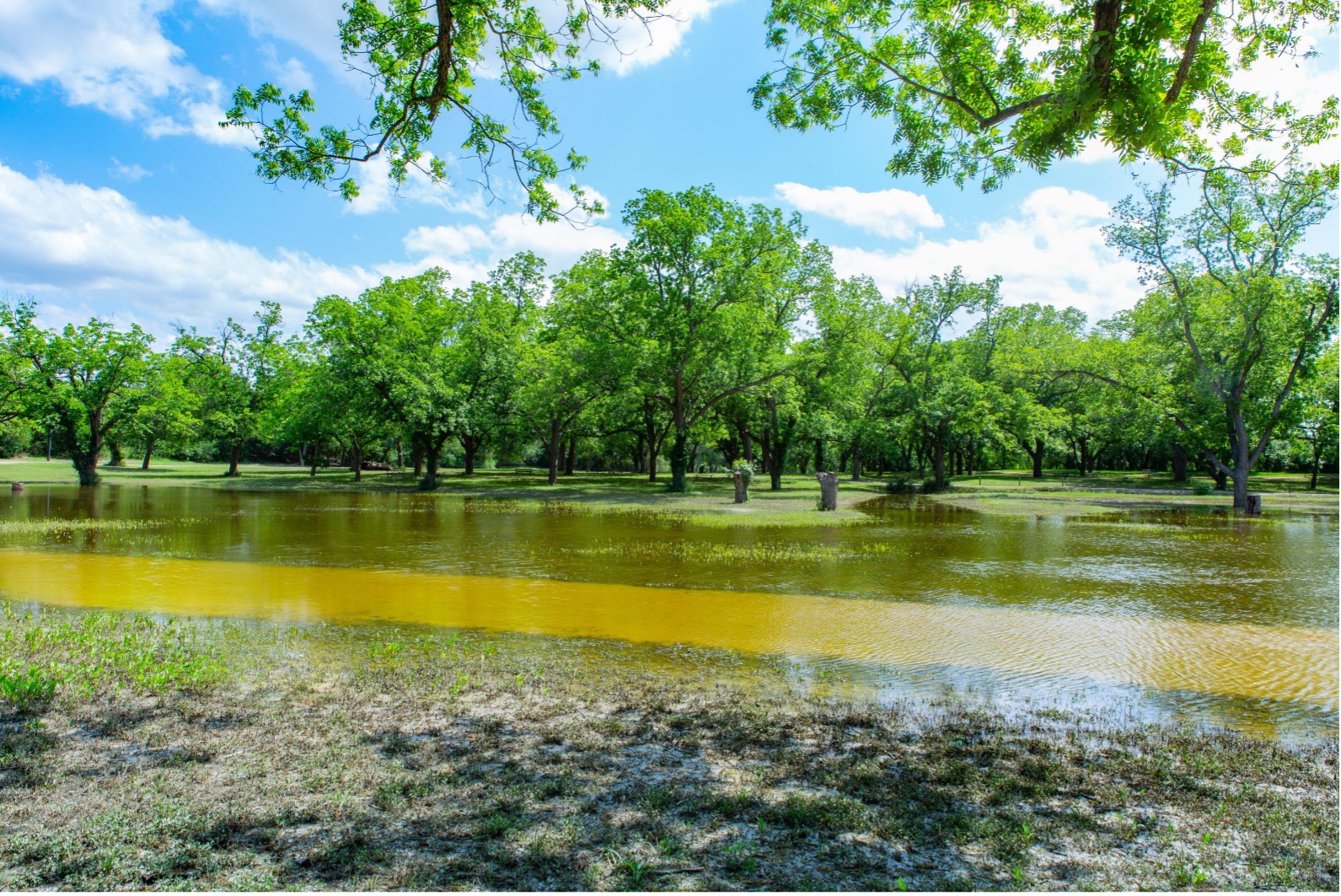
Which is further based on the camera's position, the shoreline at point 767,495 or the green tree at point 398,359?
the green tree at point 398,359

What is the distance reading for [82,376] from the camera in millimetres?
37625

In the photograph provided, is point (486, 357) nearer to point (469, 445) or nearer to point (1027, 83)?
point (469, 445)

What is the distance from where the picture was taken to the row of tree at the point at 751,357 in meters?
28.8

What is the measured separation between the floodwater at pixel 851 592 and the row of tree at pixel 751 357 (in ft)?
40.9

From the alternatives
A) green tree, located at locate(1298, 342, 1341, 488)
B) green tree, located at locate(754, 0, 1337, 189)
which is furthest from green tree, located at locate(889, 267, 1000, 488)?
green tree, located at locate(754, 0, 1337, 189)

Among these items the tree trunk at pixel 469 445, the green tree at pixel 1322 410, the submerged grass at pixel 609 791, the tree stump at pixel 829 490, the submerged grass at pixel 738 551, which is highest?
the green tree at pixel 1322 410

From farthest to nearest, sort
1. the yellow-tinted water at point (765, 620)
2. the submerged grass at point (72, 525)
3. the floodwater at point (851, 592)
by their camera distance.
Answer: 1. the submerged grass at point (72, 525)
2. the yellow-tinted water at point (765, 620)
3. the floodwater at point (851, 592)

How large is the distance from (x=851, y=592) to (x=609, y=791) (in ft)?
23.9

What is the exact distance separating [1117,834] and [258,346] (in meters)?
60.3

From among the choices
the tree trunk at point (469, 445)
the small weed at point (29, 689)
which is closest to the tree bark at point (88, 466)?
the tree trunk at point (469, 445)

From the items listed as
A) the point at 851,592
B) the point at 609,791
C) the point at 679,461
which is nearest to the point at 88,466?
the point at 679,461

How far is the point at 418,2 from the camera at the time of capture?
8062 millimetres

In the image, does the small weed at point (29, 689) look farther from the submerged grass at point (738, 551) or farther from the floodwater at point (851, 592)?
the submerged grass at point (738, 551)

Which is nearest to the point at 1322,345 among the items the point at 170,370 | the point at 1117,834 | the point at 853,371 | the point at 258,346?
the point at 853,371
